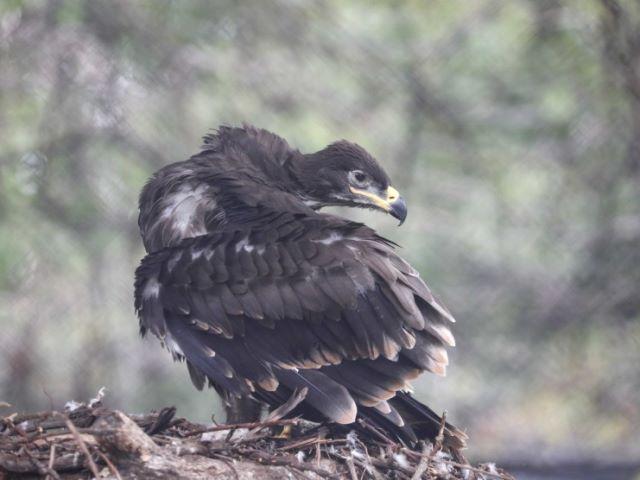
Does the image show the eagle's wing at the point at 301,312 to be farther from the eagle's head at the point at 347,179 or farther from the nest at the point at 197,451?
the eagle's head at the point at 347,179

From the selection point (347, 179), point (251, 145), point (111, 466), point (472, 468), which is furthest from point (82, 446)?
point (347, 179)

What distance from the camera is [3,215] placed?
923 centimetres

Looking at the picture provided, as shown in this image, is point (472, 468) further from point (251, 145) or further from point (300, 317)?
point (251, 145)

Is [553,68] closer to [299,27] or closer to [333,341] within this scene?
[299,27]

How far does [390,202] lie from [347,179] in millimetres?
266

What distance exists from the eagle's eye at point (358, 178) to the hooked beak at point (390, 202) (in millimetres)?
33


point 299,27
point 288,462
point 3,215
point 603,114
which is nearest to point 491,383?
point 603,114

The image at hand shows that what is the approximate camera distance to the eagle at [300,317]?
5.33 metres

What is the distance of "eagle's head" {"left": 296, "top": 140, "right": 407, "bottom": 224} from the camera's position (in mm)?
6473

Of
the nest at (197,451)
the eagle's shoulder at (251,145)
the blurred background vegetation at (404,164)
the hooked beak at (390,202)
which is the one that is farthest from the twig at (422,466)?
the blurred background vegetation at (404,164)

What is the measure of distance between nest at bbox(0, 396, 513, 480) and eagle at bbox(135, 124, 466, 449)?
137mm

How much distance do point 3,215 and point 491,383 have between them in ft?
14.1

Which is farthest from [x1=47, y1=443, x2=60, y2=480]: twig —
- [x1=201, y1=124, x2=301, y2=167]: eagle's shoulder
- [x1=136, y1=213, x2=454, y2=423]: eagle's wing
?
[x1=201, y1=124, x2=301, y2=167]: eagle's shoulder

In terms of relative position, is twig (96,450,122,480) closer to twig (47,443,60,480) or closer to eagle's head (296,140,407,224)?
twig (47,443,60,480)
